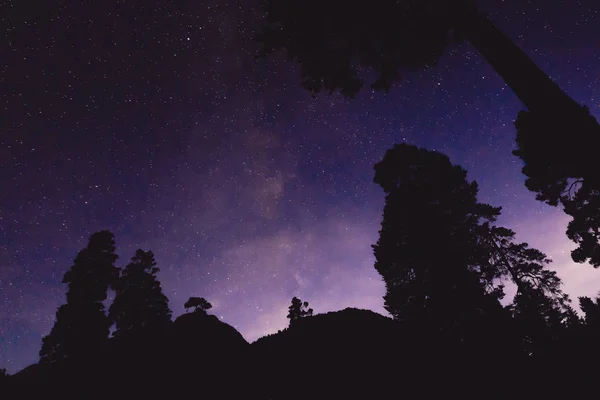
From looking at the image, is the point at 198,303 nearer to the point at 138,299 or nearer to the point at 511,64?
the point at 138,299

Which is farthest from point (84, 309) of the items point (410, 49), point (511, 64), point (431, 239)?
point (511, 64)

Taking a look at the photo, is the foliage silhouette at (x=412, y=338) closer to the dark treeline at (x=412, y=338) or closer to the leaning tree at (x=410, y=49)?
the dark treeline at (x=412, y=338)

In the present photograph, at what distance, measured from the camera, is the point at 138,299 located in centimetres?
2797

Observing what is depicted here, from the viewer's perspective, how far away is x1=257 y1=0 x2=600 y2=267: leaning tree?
4.47 m

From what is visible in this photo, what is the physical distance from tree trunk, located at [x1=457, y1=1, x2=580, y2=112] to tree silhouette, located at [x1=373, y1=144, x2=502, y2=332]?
1254 centimetres

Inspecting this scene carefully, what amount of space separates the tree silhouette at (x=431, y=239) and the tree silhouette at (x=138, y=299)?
21170mm

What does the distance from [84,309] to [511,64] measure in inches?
1176

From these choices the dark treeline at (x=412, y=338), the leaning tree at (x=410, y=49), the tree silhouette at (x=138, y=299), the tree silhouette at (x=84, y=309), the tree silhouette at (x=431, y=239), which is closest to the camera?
the leaning tree at (x=410, y=49)

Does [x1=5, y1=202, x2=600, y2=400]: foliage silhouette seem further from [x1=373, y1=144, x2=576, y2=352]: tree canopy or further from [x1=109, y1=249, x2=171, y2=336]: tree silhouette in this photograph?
Result: [x1=109, y1=249, x2=171, y2=336]: tree silhouette

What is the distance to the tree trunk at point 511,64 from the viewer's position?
14.9 ft

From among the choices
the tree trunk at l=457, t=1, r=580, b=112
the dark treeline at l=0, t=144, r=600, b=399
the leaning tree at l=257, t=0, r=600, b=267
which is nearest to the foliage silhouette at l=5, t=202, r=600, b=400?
the dark treeline at l=0, t=144, r=600, b=399

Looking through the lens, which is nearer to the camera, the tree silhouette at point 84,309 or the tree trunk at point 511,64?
the tree trunk at point 511,64

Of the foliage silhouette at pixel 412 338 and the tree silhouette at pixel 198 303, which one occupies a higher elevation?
the tree silhouette at pixel 198 303

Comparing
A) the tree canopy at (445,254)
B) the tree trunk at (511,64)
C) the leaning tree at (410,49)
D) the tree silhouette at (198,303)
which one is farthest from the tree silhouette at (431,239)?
the tree silhouette at (198,303)
